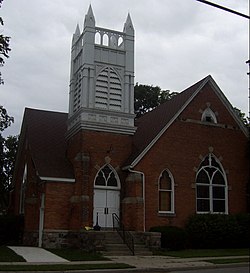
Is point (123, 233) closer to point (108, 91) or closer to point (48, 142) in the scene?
→ point (108, 91)

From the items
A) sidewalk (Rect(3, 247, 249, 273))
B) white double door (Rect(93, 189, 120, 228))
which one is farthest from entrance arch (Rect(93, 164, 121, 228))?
sidewalk (Rect(3, 247, 249, 273))

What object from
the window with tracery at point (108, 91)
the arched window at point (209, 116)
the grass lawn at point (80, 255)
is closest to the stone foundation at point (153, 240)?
the grass lawn at point (80, 255)

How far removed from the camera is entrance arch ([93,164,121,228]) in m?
27.0

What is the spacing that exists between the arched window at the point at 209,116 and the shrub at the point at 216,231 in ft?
19.9

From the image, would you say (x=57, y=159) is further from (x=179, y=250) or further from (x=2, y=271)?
(x=2, y=271)

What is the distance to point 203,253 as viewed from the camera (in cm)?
2372

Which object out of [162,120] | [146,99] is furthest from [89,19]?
[146,99]

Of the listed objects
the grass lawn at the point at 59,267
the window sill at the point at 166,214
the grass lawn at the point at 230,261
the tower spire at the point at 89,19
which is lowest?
the grass lawn at the point at 59,267

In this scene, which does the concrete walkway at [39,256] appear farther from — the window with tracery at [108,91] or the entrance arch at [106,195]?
the window with tracery at [108,91]

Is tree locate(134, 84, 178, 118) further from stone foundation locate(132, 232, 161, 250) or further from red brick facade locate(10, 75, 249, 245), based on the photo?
stone foundation locate(132, 232, 161, 250)

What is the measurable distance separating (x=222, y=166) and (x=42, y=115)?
13.4 meters

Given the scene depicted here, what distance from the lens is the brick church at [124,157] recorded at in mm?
26594

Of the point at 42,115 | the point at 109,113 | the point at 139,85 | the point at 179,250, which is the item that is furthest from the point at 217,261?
the point at 139,85

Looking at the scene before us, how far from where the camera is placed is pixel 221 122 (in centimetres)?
3009
